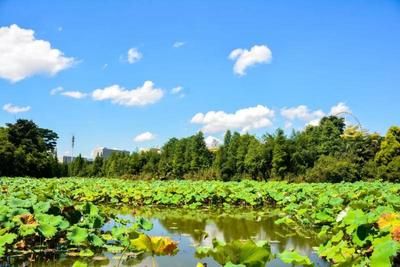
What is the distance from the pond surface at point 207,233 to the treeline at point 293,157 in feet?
47.0

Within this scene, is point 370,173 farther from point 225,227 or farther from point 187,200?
point 225,227

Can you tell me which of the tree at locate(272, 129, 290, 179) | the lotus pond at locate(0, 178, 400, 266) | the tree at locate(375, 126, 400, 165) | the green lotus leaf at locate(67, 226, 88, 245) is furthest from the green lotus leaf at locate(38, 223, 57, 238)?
the tree at locate(375, 126, 400, 165)

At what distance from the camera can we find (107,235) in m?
5.97

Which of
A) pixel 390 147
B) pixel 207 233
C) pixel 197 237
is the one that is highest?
pixel 390 147

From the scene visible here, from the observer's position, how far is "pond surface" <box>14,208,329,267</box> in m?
5.36

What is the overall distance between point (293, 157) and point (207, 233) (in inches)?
885

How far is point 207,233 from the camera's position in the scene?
5000 mm

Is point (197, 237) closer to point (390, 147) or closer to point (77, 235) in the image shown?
point (77, 235)

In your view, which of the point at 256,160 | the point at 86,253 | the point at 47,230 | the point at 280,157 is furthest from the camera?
the point at 256,160

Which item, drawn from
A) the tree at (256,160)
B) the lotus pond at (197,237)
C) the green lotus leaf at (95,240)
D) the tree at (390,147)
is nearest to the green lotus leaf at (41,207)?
the lotus pond at (197,237)

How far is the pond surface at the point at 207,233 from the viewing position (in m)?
5.36

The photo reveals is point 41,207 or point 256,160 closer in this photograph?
point 41,207

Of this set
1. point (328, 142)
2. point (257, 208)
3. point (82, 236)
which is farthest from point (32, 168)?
point (82, 236)

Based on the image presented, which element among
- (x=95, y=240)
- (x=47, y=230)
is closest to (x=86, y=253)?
(x=95, y=240)
